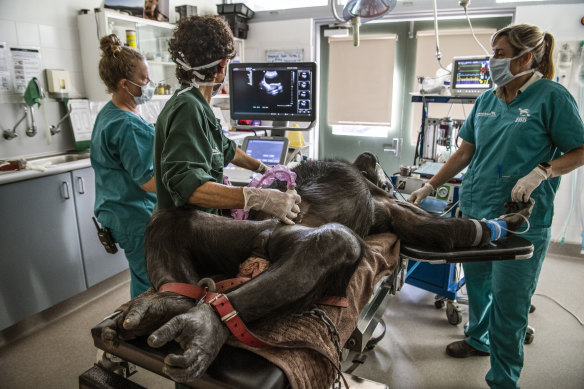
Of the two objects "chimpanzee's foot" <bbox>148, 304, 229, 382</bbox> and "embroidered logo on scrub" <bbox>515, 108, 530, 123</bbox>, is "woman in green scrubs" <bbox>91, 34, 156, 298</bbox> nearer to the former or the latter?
"chimpanzee's foot" <bbox>148, 304, 229, 382</bbox>

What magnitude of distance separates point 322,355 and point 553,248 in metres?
3.72

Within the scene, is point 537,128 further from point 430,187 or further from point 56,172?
point 56,172

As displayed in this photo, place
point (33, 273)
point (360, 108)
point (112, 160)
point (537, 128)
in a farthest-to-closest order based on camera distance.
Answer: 1. point (360, 108)
2. point (33, 273)
3. point (112, 160)
4. point (537, 128)

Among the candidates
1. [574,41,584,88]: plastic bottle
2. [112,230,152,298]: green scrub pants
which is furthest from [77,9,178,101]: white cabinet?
[574,41,584,88]: plastic bottle

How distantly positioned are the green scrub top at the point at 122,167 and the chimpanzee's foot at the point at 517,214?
5.00 feet

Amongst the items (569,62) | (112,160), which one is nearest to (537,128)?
(112,160)

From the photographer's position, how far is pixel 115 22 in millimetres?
3117

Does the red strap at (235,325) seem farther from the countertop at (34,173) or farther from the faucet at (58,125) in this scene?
the faucet at (58,125)

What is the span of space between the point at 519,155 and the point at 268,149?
149 cm

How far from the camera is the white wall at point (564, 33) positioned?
128 inches

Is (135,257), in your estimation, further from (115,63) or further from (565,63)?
(565,63)

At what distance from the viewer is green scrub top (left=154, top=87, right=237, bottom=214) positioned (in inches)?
44.1

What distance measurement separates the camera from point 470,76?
260 cm

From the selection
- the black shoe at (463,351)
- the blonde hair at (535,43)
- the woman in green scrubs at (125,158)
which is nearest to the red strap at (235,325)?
the woman in green scrubs at (125,158)
